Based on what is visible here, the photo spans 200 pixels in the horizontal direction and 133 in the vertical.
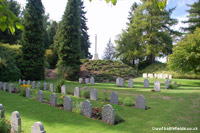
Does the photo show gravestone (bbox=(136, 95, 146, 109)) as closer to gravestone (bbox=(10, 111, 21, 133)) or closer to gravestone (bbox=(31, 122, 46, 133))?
gravestone (bbox=(31, 122, 46, 133))

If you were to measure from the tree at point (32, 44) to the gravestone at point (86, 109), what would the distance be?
641 inches

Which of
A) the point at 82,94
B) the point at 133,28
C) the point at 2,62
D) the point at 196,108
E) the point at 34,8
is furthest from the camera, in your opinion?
the point at 133,28

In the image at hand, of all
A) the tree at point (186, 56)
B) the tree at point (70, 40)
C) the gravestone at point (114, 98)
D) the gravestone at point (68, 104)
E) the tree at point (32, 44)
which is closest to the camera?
the gravestone at point (68, 104)

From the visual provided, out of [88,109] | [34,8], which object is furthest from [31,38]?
[88,109]

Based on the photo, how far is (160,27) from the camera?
3859cm

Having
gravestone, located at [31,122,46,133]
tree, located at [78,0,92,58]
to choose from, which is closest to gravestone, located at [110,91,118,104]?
gravestone, located at [31,122,46,133]

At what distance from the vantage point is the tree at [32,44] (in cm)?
2055

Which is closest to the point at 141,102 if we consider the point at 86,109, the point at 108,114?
the point at 108,114

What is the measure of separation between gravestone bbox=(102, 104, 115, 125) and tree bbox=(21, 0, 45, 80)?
17432mm

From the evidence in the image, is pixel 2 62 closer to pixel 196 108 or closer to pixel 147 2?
pixel 196 108

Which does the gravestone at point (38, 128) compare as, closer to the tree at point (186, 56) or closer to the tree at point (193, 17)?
the tree at point (186, 56)

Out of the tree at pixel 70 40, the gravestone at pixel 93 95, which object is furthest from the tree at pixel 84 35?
the gravestone at pixel 93 95

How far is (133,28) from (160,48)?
9046 mm

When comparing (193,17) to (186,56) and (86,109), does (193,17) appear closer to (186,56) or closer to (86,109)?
(186,56)
